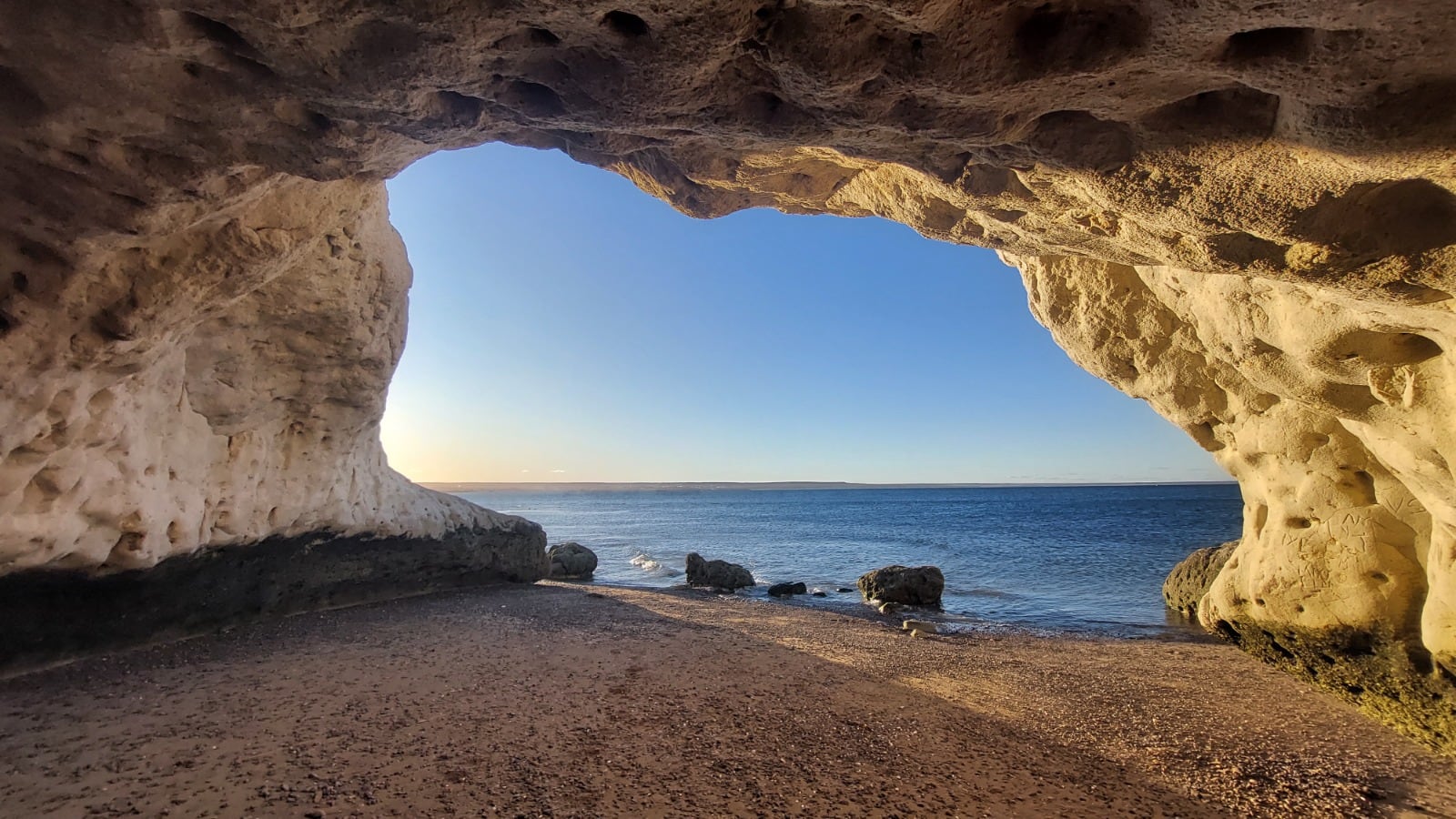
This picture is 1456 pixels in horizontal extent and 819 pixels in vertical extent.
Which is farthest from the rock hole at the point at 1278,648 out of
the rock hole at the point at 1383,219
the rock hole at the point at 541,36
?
the rock hole at the point at 541,36

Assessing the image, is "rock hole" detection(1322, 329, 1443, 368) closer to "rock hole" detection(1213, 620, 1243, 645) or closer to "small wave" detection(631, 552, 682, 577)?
"rock hole" detection(1213, 620, 1243, 645)

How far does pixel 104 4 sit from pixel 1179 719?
807 cm

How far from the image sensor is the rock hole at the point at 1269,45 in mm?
2195

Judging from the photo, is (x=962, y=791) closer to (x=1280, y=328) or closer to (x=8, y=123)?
(x=1280, y=328)

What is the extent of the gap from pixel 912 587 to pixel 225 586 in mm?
11061

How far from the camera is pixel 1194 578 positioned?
37.5 feet

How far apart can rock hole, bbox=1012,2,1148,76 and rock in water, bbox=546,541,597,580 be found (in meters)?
16.4

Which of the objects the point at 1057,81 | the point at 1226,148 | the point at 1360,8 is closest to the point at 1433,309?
the point at 1226,148

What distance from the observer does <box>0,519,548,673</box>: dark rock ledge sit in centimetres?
567

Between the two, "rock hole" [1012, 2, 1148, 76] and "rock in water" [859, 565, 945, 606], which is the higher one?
"rock hole" [1012, 2, 1148, 76]

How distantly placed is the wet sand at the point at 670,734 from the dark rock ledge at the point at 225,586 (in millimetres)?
312

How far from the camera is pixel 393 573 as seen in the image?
1015cm

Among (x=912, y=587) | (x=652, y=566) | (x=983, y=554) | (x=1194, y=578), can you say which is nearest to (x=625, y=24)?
(x=912, y=587)

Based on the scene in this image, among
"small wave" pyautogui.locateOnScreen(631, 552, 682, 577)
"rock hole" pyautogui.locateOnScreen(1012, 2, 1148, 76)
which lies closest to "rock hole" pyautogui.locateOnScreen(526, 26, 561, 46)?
"rock hole" pyautogui.locateOnScreen(1012, 2, 1148, 76)
